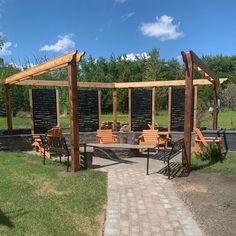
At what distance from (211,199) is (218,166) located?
250 cm

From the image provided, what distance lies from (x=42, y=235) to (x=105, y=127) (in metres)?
9.49

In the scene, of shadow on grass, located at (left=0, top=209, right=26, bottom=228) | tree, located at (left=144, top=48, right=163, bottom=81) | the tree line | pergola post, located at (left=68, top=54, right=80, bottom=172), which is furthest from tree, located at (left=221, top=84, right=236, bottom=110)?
shadow on grass, located at (left=0, top=209, right=26, bottom=228)

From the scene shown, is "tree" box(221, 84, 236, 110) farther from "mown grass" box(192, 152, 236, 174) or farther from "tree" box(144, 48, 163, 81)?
"mown grass" box(192, 152, 236, 174)

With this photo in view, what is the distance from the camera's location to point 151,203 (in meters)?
5.12

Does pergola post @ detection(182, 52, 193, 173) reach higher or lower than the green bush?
higher

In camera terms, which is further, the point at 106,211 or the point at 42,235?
the point at 106,211

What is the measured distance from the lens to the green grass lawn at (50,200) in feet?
13.3

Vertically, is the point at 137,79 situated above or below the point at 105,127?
above

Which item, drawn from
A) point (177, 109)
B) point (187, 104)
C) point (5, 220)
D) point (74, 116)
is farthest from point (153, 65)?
point (5, 220)

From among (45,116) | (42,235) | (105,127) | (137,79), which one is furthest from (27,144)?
(137,79)

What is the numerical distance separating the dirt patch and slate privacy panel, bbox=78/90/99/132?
5822mm

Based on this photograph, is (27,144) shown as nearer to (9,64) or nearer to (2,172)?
(2,172)

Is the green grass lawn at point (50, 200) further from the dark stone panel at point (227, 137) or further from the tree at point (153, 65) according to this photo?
the tree at point (153, 65)

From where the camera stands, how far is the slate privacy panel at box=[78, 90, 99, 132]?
12.0m
